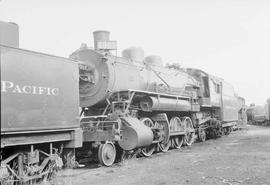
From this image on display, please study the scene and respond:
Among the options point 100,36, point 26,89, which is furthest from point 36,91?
point 100,36

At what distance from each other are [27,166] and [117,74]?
4.99 m

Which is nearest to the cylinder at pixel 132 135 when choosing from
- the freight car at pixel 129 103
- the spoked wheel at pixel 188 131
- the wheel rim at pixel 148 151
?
the freight car at pixel 129 103

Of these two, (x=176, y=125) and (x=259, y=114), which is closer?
(x=176, y=125)

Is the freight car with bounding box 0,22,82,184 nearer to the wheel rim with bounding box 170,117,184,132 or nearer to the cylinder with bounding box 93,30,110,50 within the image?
the cylinder with bounding box 93,30,110,50

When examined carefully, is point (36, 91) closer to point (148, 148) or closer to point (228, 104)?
point (148, 148)

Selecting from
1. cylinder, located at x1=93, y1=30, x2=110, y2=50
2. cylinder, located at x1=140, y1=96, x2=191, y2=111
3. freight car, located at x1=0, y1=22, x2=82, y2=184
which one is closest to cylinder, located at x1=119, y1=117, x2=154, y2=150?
cylinder, located at x1=140, y1=96, x2=191, y2=111

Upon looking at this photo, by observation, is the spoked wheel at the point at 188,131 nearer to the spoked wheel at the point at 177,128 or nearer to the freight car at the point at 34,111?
the spoked wheel at the point at 177,128

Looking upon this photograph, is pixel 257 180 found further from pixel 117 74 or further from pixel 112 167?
pixel 117 74

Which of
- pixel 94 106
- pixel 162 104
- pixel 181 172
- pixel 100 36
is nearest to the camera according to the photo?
pixel 181 172

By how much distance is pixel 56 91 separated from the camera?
715 centimetres

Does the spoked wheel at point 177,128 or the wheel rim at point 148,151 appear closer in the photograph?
the wheel rim at point 148,151

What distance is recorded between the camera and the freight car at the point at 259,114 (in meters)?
36.7

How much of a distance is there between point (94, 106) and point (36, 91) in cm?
455

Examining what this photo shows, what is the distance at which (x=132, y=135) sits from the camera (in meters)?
10.0
